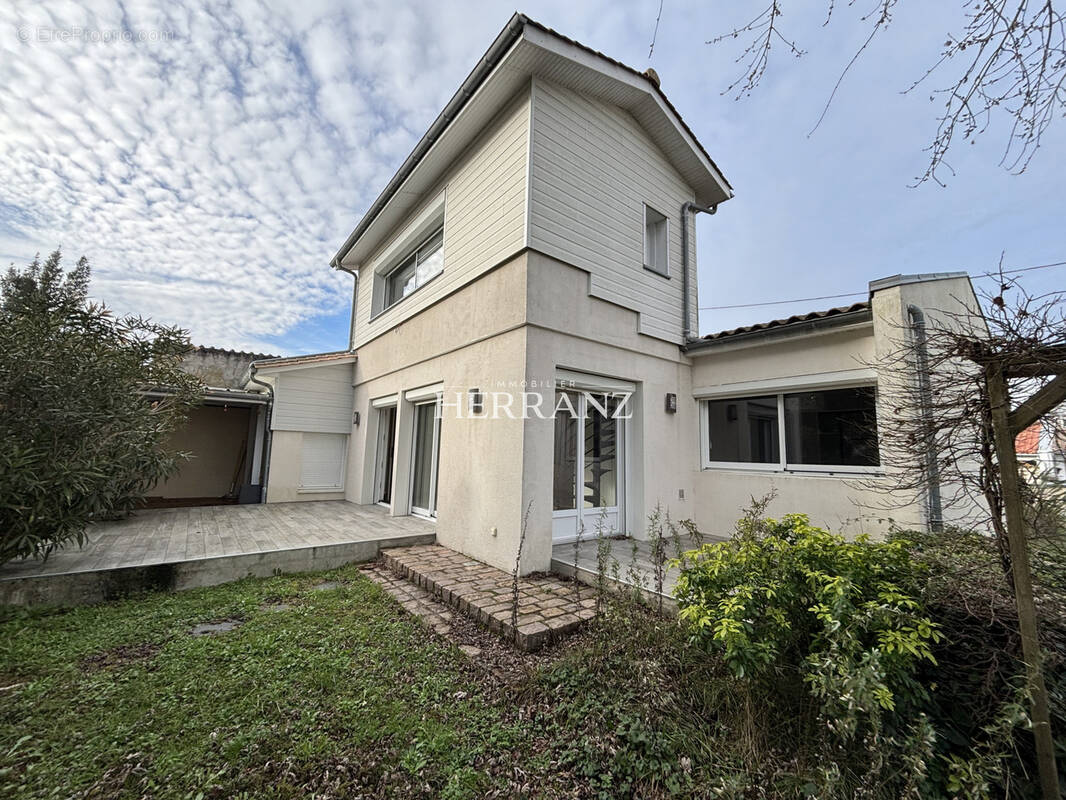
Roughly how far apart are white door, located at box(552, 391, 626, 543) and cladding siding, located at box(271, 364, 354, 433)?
808 centimetres

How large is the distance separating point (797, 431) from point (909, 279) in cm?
258

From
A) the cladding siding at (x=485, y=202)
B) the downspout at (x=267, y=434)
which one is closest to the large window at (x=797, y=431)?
the cladding siding at (x=485, y=202)

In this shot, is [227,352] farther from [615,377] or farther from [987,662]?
[987,662]

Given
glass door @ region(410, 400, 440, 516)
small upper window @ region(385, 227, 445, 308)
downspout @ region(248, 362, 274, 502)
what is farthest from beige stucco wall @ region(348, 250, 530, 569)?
downspout @ region(248, 362, 274, 502)

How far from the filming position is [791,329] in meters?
6.39

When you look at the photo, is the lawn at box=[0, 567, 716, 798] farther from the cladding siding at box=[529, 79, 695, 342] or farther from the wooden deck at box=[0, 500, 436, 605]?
the cladding siding at box=[529, 79, 695, 342]

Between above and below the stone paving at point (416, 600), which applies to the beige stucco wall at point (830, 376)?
above

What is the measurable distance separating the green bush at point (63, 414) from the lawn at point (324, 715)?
1155mm

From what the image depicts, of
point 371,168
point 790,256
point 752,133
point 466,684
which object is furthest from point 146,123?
point 790,256

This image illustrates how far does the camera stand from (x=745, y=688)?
2.59 m

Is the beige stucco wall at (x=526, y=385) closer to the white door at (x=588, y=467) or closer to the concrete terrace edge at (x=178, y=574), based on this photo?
the white door at (x=588, y=467)

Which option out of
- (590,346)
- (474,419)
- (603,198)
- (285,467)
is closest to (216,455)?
(285,467)

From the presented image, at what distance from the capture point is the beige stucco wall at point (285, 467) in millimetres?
10648

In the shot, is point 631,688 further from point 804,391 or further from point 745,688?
point 804,391
